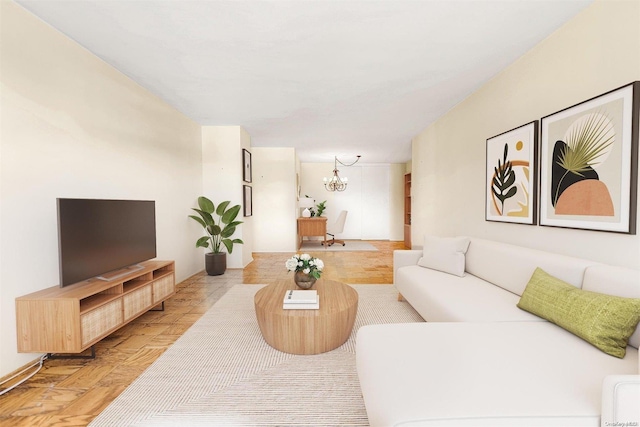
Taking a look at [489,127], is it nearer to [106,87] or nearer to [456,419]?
[456,419]

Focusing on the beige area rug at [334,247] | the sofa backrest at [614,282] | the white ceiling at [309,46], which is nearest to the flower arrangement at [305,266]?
the sofa backrest at [614,282]

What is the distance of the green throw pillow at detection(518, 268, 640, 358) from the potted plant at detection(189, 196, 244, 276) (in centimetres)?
376

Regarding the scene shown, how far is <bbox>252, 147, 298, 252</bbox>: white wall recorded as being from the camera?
253 inches

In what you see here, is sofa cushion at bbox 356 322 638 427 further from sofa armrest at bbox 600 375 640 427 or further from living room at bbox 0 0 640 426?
living room at bbox 0 0 640 426

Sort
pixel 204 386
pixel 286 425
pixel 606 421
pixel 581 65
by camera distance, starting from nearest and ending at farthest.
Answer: pixel 606 421, pixel 286 425, pixel 204 386, pixel 581 65

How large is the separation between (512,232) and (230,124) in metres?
4.38

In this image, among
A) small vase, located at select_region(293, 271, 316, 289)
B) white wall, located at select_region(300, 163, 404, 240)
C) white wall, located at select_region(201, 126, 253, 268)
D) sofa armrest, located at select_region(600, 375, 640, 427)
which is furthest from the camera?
white wall, located at select_region(300, 163, 404, 240)

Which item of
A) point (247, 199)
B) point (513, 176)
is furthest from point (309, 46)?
point (247, 199)

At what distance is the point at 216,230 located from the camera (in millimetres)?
4305

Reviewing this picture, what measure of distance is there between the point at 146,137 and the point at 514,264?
4.08m

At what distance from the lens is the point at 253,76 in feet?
9.31

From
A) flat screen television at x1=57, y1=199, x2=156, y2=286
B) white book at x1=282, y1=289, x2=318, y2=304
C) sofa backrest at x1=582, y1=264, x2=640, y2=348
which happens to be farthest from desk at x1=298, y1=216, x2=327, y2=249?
sofa backrest at x1=582, y1=264, x2=640, y2=348

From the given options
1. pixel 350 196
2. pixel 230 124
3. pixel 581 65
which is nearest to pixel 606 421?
pixel 581 65

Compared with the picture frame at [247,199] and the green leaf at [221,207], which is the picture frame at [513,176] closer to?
the green leaf at [221,207]
